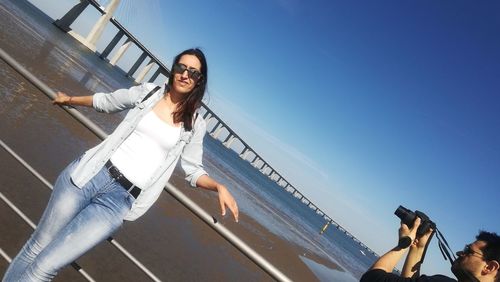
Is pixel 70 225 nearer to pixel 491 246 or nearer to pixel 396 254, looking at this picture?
pixel 396 254

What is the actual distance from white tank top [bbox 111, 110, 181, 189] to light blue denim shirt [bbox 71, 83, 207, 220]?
0.03 metres

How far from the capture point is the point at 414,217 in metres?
2.78

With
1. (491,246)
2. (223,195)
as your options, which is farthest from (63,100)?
(491,246)

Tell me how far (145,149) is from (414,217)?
2142 mm

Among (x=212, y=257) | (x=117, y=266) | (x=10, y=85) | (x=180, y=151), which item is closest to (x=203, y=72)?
(x=180, y=151)

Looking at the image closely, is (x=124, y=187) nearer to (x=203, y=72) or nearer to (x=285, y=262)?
(x=203, y=72)

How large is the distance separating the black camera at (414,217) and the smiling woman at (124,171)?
5.04 feet

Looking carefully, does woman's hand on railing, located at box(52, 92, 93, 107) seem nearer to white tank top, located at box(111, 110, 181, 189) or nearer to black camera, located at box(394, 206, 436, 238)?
white tank top, located at box(111, 110, 181, 189)

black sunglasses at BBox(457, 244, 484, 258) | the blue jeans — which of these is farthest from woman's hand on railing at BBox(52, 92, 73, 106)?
black sunglasses at BBox(457, 244, 484, 258)

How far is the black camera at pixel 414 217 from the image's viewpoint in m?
2.69

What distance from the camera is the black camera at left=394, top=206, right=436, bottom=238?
106 inches

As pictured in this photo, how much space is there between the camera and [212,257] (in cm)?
753

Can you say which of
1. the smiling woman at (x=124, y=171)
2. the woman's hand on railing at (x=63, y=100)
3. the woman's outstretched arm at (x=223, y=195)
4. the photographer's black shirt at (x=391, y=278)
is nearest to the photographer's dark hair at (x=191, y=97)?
the smiling woman at (x=124, y=171)

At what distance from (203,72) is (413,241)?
79.8 inches
